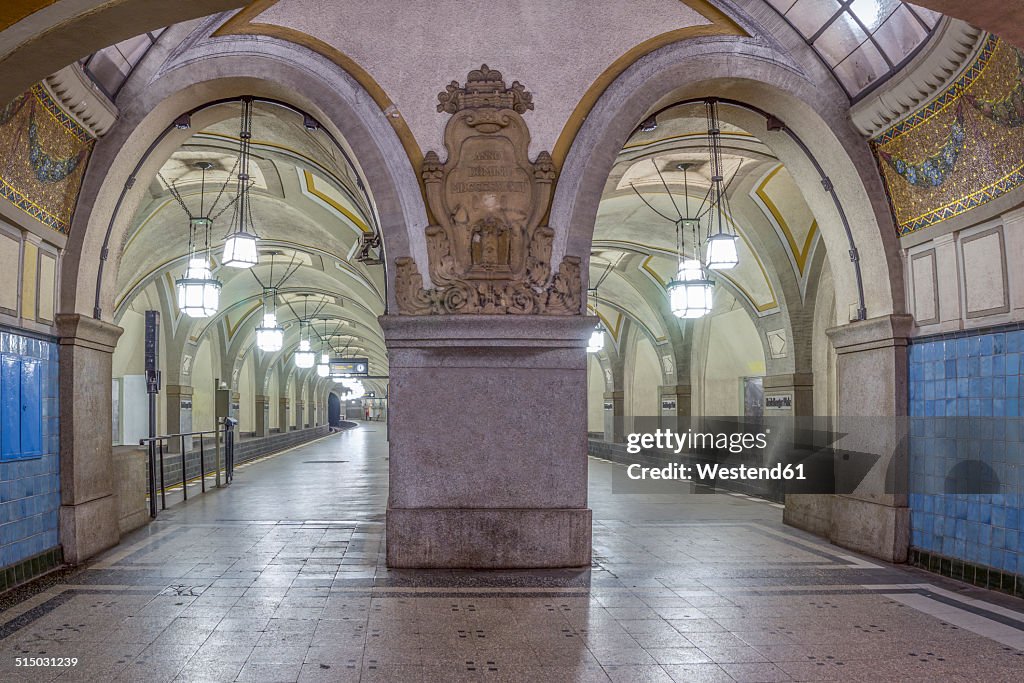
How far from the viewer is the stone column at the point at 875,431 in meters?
7.21

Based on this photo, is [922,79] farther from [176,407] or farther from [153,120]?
[176,407]

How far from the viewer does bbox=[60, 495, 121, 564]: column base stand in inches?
266

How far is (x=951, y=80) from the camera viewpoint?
625 cm

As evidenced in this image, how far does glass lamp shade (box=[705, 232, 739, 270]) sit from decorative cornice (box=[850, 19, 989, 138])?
2041 mm

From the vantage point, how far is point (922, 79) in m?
6.44

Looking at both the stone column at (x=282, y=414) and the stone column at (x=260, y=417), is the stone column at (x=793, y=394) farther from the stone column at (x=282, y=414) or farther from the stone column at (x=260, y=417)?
the stone column at (x=282, y=414)

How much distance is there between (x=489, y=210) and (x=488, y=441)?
1977 millimetres

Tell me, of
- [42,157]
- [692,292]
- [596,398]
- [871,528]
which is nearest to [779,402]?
[692,292]

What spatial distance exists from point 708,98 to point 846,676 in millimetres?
5500

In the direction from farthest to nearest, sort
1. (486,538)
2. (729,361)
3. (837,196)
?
(729,361), (837,196), (486,538)

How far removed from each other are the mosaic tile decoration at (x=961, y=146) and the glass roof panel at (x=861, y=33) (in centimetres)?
47

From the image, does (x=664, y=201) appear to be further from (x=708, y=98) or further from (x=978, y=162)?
(x=978, y=162)

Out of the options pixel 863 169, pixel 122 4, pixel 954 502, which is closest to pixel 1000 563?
pixel 954 502
